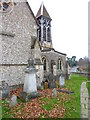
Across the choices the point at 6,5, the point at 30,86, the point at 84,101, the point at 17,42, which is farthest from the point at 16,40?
the point at 84,101

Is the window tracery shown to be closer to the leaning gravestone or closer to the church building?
the church building

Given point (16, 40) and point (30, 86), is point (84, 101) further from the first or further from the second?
point (16, 40)

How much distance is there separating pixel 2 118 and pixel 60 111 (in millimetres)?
2627

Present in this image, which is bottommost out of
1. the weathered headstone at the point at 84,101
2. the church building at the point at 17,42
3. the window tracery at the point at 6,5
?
the weathered headstone at the point at 84,101

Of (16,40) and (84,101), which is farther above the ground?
(16,40)

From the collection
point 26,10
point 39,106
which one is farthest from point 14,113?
point 26,10

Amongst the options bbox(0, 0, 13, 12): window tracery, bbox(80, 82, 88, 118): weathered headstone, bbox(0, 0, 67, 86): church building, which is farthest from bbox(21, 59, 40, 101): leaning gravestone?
bbox(0, 0, 13, 12): window tracery

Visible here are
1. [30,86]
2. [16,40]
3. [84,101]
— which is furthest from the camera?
[16,40]

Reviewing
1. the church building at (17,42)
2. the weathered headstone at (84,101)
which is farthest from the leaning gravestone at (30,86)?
the weathered headstone at (84,101)

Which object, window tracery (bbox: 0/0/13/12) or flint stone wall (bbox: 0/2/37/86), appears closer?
flint stone wall (bbox: 0/2/37/86)

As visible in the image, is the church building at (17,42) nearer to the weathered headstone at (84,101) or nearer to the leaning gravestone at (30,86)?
the leaning gravestone at (30,86)

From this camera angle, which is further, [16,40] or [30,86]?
[16,40]

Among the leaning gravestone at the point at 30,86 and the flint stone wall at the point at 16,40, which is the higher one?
the flint stone wall at the point at 16,40

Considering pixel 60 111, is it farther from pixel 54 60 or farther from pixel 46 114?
pixel 54 60
